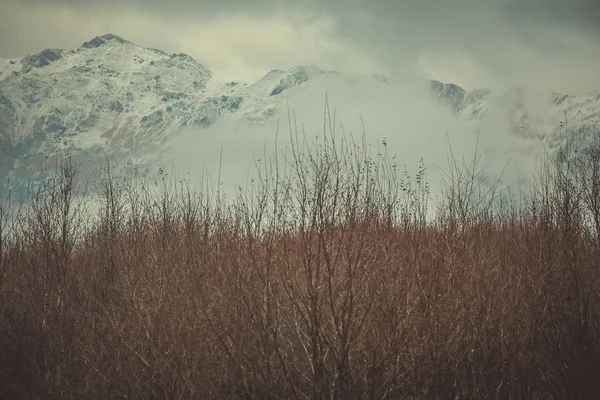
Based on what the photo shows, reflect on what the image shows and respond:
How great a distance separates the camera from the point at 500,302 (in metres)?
7.79

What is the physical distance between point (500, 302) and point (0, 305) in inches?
336

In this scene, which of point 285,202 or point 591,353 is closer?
point 591,353

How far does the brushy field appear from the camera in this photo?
646cm

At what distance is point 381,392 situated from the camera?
7.25 metres

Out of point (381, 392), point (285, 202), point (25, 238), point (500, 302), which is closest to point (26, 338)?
point (25, 238)

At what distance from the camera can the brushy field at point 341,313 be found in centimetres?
646

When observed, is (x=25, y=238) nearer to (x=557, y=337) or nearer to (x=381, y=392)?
(x=381, y=392)

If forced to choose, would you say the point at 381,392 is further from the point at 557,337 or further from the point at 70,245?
the point at 70,245

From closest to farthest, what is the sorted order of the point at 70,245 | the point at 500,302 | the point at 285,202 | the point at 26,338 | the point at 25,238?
1. the point at 285,202
2. the point at 500,302
3. the point at 26,338
4. the point at 70,245
5. the point at 25,238

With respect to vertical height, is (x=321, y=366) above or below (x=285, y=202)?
below

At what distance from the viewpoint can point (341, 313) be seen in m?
7.46

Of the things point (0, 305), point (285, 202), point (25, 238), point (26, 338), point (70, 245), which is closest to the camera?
point (285, 202)

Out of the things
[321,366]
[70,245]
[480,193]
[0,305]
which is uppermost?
[480,193]

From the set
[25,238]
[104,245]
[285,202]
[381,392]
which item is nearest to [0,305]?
[25,238]
